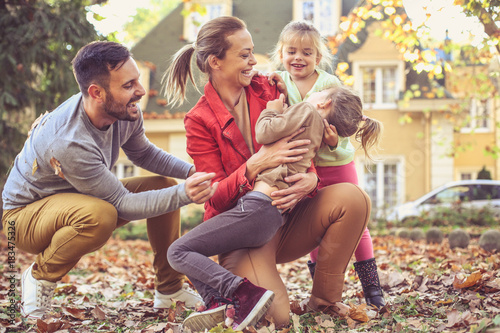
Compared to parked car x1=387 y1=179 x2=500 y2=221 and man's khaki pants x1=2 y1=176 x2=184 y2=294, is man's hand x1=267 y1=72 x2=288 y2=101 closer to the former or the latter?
man's khaki pants x1=2 y1=176 x2=184 y2=294

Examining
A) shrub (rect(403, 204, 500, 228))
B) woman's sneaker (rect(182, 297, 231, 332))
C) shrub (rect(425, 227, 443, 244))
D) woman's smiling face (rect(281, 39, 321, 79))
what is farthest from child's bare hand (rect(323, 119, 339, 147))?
shrub (rect(403, 204, 500, 228))

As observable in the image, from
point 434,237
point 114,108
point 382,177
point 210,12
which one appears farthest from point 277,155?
point 210,12

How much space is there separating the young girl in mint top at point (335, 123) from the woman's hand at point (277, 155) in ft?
0.85

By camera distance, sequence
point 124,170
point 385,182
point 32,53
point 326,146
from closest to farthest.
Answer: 1. point 326,146
2. point 32,53
3. point 385,182
4. point 124,170

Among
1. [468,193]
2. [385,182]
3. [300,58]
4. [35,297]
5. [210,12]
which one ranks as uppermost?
[210,12]

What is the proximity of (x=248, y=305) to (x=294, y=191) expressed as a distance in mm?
648

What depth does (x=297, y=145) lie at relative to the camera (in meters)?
2.75

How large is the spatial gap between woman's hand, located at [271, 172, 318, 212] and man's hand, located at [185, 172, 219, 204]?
1.11 ft

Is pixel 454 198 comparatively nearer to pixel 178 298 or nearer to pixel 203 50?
pixel 178 298

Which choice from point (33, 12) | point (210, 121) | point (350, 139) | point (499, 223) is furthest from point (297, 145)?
point (499, 223)

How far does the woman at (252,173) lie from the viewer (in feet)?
9.12

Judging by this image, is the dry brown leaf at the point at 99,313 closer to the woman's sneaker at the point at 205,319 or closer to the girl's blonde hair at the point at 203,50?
the woman's sneaker at the point at 205,319

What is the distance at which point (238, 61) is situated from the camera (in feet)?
9.92

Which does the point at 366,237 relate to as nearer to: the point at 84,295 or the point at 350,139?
the point at 350,139
